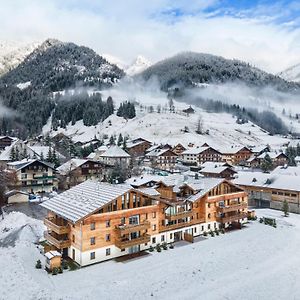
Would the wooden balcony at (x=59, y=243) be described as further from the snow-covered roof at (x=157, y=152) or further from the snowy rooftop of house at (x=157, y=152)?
the snowy rooftop of house at (x=157, y=152)

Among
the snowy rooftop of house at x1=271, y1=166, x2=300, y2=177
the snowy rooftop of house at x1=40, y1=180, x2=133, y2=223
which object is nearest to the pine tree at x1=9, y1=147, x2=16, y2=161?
the snowy rooftop of house at x1=40, y1=180, x2=133, y2=223

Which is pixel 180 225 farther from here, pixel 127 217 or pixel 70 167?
pixel 70 167

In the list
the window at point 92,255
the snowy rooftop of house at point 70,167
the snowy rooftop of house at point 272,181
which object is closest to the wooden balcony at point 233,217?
the snowy rooftop of house at point 272,181

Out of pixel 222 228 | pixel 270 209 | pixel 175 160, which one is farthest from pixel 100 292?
pixel 175 160

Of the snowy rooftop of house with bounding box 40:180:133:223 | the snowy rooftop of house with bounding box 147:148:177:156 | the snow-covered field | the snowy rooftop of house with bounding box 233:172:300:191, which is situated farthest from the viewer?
the snowy rooftop of house with bounding box 147:148:177:156

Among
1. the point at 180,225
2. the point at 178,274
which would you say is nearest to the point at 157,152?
the point at 180,225

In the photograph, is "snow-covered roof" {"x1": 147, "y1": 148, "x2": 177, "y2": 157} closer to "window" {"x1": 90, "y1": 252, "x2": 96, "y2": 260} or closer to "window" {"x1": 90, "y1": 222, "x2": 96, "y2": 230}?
"window" {"x1": 90, "y1": 222, "x2": 96, "y2": 230}

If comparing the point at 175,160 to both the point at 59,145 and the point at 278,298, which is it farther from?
the point at 278,298
